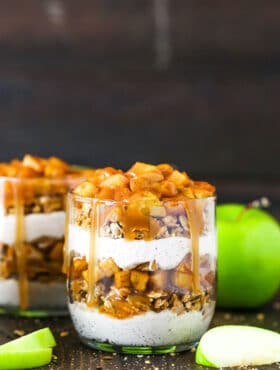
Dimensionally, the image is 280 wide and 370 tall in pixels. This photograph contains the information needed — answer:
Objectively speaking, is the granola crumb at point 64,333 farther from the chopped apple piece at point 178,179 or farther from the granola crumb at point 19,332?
the chopped apple piece at point 178,179

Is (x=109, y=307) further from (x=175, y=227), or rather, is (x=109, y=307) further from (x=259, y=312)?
(x=259, y=312)

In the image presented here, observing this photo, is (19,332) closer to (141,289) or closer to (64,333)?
(64,333)

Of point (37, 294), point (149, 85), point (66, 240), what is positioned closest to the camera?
point (66, 240)

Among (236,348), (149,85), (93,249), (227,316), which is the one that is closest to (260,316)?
(227,316)

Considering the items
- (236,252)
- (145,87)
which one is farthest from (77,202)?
(145,87)

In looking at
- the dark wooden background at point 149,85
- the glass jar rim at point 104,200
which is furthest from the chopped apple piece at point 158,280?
the dark wooden background at point 149,85

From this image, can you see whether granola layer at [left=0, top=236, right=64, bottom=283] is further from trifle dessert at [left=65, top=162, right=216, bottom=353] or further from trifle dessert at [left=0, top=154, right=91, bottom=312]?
trifle dessert at [left=65, top=162, right=216, bottom=353]
